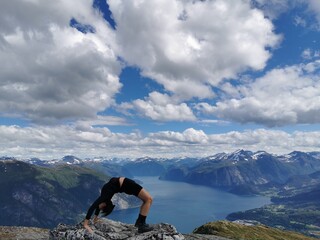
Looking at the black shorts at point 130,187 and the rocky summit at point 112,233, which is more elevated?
the black shorts at point 130,187

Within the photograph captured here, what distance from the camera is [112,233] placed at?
69.2 ft

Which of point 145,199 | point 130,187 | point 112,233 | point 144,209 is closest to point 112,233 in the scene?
point 112,233

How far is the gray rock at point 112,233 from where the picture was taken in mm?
19234

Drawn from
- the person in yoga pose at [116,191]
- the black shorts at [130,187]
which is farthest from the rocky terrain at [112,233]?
the black shorts at [130,187]

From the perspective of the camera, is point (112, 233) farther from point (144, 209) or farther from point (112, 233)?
point (144, 209)

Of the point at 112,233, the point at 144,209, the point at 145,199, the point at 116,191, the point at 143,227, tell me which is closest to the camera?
the point at 116,191

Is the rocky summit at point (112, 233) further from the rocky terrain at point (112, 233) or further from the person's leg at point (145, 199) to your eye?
the person's leg at point (145, 199)

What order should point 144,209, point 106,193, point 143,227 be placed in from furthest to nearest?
point 143,227
point 144,209
point 106,193

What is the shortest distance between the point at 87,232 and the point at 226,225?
86161 millimetres

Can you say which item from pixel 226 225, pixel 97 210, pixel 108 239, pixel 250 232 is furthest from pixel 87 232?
pixel 250 232

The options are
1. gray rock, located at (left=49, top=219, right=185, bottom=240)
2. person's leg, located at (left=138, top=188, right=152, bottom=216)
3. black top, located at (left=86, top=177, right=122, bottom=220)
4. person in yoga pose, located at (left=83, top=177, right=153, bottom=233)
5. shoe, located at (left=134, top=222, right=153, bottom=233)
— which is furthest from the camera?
shoe, located at (left=134, top=222, right=153, bottom=233)

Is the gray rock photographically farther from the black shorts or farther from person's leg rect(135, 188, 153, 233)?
the black shorts

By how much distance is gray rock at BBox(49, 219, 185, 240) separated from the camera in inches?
757

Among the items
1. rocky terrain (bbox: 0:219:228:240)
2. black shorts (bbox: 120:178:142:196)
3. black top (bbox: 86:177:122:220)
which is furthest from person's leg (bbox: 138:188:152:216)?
rocky terrain (bbox: 0:219:228:240)
